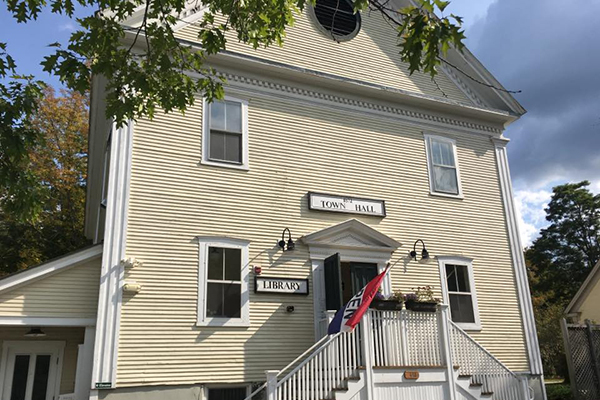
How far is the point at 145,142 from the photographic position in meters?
10.6

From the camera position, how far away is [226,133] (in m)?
11.5

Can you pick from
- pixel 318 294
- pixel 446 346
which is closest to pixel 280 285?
pixel 318 294

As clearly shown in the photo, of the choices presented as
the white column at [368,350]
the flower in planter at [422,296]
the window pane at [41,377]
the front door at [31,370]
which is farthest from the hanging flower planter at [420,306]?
the window pane at [41,377]

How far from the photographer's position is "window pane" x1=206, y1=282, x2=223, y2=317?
10133mm

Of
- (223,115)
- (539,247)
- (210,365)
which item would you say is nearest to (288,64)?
(223,115)

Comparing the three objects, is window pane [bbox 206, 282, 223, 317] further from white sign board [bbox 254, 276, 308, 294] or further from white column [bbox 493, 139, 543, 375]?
white column [bbox 493, 139, 543, 375]

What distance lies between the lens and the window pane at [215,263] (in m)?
10.4

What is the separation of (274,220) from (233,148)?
1861 millimetres

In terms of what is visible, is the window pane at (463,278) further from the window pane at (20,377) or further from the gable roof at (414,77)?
the window pane at (20,377)

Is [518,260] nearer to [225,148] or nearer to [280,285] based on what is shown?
[280,285]

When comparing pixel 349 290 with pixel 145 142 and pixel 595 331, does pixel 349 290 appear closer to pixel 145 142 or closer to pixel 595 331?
pixel 145 142

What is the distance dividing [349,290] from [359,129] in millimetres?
Answer: 4027

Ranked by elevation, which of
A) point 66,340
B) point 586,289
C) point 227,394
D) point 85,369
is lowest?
point 227,394

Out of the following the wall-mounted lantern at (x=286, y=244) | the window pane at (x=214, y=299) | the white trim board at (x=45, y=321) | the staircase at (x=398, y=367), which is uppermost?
the wall-mounted lantern at (x=286, y=244)
